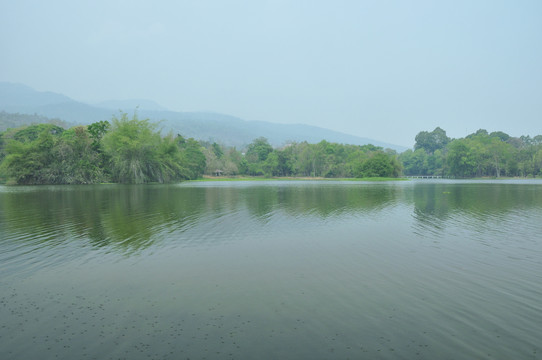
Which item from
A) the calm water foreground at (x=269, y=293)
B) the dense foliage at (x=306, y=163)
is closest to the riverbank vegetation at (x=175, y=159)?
the dense foliage at (x=306, y=163)

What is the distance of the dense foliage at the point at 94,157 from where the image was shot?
2325 inches

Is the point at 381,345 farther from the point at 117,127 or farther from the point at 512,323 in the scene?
the point at 117,127

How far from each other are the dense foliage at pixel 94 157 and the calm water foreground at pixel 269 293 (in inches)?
2053

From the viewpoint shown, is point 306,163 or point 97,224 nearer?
point 97,224

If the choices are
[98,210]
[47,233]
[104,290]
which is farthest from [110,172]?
[104,290]

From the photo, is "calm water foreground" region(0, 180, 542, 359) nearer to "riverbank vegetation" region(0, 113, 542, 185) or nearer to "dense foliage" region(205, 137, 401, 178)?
"riverbank vegetation" region(0, 113, 542, 185)

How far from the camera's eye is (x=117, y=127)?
6919cm

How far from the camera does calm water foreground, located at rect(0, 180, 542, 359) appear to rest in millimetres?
4969

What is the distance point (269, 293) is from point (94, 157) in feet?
216

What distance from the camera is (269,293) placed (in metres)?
7.09

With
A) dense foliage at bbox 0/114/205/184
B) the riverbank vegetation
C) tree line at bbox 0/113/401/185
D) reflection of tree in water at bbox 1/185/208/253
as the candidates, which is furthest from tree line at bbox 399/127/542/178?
reflection of tree in water at bbox 1/185/208/253

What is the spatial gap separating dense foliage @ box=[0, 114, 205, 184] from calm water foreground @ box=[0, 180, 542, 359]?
5214 centimetres

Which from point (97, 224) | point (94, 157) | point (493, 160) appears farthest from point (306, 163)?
point (97, 224)

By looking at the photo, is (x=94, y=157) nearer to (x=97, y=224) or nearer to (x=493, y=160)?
(x=97, y=224)
